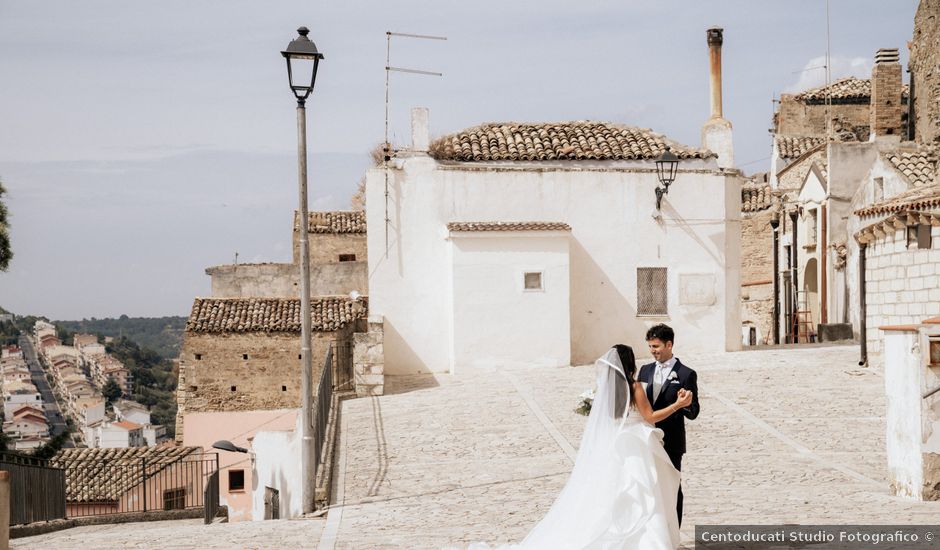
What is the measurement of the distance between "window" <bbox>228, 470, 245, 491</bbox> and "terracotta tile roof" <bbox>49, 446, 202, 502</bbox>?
151 cm

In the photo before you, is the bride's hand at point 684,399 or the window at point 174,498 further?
the window at point 174,498

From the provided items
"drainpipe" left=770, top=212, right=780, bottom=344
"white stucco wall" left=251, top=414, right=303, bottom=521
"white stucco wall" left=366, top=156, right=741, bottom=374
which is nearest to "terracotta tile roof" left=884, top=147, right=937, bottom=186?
"white stucco wall" left=366, top=156, right=741, bottom=374

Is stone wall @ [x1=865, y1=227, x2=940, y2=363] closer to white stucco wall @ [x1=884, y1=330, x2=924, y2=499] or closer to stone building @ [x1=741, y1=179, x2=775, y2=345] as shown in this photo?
white stucco wall @ [x1=884, y1=330, x2=924, y2=499]

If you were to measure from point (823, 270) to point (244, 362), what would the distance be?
18070 millimetres

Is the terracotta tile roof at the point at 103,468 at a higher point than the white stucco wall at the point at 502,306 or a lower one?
lower

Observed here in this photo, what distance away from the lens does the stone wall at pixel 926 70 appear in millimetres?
35938

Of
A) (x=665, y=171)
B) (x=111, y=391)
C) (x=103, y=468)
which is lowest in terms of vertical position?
(x=111, y=391)

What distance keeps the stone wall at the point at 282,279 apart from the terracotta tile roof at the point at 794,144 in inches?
858

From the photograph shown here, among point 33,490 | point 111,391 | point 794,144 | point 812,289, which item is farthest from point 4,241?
point 111,391

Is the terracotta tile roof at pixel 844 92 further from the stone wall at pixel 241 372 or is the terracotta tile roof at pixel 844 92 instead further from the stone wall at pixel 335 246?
the stone wall at pixel 241 372

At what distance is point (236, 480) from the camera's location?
1037 inches

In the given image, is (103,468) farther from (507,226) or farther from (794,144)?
(794,144)

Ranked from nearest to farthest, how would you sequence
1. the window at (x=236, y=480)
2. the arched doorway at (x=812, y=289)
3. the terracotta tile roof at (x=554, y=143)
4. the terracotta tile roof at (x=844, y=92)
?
the terracotta tile roof at (x=554, y=143) → the window at (x=236, y=480) → the arched doorway at (x=812, y=289) → the terracotta tile roof at (x=844, y=92)

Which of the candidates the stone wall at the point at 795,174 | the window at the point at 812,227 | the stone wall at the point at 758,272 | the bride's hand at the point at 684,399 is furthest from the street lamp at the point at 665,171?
the stone wall at the point at 758,272
